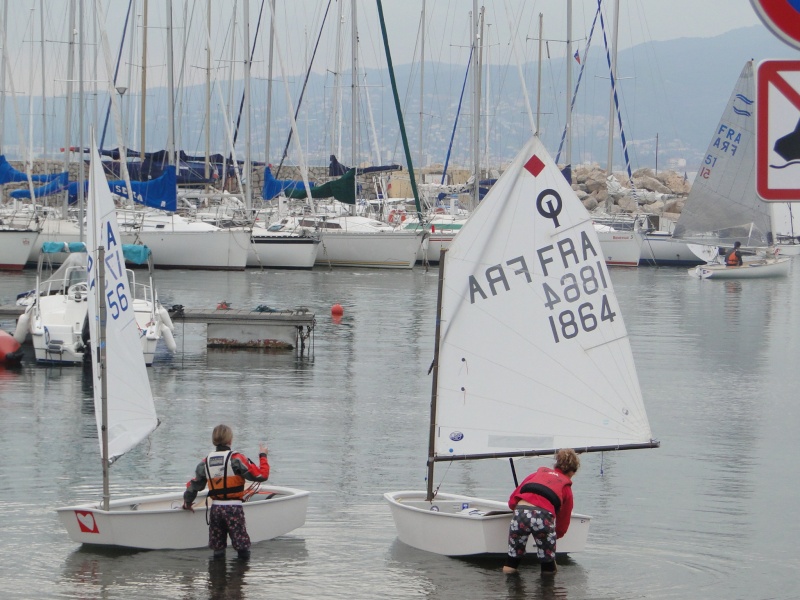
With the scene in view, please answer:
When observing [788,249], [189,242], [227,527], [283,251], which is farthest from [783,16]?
[788,249]

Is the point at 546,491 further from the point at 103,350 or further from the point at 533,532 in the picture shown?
the point at 103,350

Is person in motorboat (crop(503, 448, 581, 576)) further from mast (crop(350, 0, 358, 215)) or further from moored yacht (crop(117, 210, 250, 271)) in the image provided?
mast (crop(350, 0, 358, 215))

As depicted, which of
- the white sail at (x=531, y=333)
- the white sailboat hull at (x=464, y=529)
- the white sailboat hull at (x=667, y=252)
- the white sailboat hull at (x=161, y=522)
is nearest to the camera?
the white sailboat hull at (x=464, y=529)

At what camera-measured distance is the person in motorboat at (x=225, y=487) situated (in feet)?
33.8

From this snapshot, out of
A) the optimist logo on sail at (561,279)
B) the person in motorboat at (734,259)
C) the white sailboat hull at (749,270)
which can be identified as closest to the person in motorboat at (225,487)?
the optimist logo on sail at (561,279)

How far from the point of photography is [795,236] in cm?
7050

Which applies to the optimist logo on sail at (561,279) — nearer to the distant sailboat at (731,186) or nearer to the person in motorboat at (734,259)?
the distant sailboat at (731,186)

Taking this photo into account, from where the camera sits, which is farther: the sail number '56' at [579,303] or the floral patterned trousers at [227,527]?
the sail number '56' at [579,303]

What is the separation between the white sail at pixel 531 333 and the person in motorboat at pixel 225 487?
2.01m

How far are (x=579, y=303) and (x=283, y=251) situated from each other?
37580mm

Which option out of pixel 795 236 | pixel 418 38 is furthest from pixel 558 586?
pixel 795 236

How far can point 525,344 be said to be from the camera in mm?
11930

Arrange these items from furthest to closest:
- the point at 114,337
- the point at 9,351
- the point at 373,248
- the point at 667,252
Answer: the point at 667,252 < the point at 373,248 < the point at 9,351 < the point at 114,337

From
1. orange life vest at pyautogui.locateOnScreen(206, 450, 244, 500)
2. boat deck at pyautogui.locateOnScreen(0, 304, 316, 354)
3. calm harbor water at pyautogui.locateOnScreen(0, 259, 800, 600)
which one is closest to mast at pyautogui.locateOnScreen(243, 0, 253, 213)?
calm harbor water at pyautogui.locateOnScreen(0, 259, 800, 600)
